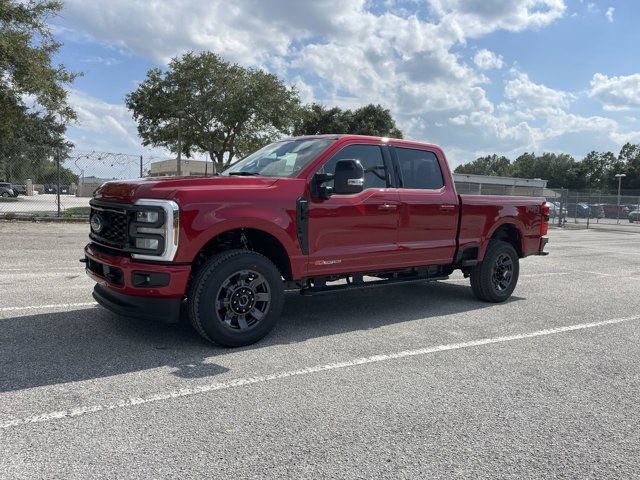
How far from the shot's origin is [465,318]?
20.6ft

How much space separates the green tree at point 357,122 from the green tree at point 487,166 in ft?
286

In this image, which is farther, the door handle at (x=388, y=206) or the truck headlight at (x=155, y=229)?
the door handle at (x=388, y=206)

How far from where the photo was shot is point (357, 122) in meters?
60.5

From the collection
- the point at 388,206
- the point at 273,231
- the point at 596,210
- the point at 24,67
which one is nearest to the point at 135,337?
the point at 273,231

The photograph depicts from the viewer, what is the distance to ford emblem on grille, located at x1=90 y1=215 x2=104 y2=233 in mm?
4854

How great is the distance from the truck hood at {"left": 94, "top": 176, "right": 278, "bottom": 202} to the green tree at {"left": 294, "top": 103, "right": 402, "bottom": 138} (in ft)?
174

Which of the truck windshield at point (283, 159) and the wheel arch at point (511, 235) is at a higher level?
the truck windshield at point (283, 159)

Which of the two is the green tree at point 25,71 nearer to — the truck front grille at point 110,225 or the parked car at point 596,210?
the truck front grille at point 110,225

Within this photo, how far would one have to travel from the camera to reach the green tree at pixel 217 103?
28.7 m

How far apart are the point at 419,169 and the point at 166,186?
315cm

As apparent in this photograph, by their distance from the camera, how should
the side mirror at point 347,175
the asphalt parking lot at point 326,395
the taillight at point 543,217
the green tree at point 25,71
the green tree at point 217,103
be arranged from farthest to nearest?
the green tree at point 217,103
the green tree at point 25,71
the taillight at point 543,217
the side mirror at point 347,175
the asphalt parking lot at point 326,395

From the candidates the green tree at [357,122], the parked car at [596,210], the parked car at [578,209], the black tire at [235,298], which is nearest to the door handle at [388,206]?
the black tire at [235,298]

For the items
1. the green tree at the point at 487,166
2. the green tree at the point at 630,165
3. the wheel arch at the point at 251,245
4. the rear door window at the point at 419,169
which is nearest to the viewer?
the wheel arch at the point at 251,245

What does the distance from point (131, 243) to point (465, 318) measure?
3.90m
